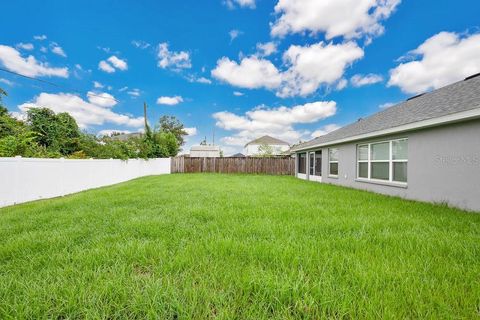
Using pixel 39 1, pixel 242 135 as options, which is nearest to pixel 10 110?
pixel 39 1

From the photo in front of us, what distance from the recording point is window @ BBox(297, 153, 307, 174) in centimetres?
1549

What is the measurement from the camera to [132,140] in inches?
612

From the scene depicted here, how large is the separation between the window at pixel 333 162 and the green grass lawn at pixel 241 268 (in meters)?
7.29

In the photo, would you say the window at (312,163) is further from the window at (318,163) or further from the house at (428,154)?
the house at (428,154)

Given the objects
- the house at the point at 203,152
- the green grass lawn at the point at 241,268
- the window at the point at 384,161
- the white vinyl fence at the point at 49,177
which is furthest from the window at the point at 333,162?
the house at the point at 203,152

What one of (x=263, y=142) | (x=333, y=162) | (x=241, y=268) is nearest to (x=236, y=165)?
(x=333, y=162)

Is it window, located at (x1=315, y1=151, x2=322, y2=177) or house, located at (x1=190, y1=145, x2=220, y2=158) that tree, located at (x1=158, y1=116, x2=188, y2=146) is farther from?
window, located at (x1=315, y1=151, x2=322, y2=177)

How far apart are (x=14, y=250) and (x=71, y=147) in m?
15.1

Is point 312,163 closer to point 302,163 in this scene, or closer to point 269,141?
point 302,163

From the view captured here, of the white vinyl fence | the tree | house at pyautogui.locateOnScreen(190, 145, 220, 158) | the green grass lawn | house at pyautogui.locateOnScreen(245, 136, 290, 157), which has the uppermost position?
the tree

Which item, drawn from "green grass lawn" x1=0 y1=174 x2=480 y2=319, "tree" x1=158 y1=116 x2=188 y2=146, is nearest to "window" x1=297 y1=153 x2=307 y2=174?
"green grass lawn" x1=0 y1=174 x2=480 y2=319

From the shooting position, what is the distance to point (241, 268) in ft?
6.45

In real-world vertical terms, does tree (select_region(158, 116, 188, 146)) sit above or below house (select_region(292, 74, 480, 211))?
above

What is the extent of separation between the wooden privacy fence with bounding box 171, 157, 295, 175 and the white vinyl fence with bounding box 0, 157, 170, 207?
7361mm
